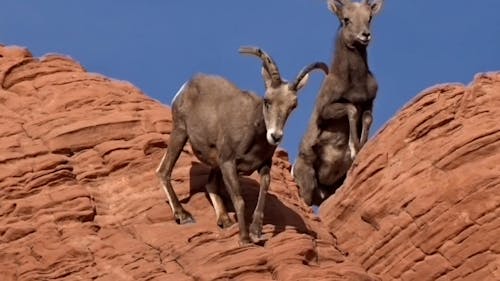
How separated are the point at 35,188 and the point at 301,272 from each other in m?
4.80

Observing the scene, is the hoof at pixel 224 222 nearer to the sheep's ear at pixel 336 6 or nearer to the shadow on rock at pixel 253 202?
the shadow on rock at pixel 253 202

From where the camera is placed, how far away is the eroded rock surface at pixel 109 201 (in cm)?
1959

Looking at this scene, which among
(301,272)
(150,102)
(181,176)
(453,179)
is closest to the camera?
(301,272)

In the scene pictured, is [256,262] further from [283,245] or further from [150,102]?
[150,102]

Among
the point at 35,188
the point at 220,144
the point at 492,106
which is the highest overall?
the point at 492,106

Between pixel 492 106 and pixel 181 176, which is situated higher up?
pixel 492 106

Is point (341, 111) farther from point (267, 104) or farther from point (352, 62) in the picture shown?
point (267, 104)

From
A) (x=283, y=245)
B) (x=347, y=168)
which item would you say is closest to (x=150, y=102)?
(x=347, y=168)

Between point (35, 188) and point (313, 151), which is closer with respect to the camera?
point (35, 188)

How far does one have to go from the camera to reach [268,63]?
67.5 feet

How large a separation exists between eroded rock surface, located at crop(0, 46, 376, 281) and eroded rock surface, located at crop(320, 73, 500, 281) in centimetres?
63

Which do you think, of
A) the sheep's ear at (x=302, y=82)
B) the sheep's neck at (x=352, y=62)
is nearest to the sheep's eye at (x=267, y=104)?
the sheep's ear at (x=302, y=82)

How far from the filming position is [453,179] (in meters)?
21.0

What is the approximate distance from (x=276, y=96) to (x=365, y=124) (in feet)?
13.3
